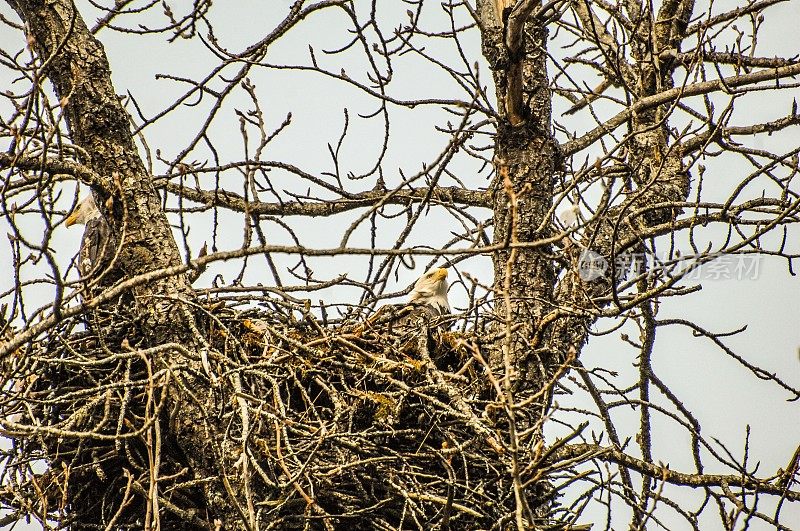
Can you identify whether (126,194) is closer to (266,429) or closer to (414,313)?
(266,429)

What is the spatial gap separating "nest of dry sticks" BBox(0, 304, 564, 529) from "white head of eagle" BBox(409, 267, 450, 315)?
1660mm

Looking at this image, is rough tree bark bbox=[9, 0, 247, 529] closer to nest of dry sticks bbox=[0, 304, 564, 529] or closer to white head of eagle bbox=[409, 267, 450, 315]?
nest of dry sticks bbox=[0, 304, 564, 529]

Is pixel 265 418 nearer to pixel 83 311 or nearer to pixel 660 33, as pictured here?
pixel 83 311

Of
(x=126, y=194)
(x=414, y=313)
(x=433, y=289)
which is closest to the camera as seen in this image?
(x=126, y=194)

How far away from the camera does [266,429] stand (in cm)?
472

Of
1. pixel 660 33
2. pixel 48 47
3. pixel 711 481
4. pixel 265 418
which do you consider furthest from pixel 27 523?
pixel 660 33

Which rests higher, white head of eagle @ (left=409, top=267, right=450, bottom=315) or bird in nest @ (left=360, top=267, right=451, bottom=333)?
white head of eagle @ (left=409, top=267, right=450, bottom=315)

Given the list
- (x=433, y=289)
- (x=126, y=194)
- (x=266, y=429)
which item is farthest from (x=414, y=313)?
(x=126, y=194)

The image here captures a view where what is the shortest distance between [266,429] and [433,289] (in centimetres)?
247

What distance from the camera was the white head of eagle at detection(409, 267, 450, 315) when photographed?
6.86 meters

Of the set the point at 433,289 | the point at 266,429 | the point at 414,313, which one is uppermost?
the point at 433,289

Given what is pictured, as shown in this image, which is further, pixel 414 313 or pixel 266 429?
pixel 414 313

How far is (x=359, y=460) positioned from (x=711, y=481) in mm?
1736

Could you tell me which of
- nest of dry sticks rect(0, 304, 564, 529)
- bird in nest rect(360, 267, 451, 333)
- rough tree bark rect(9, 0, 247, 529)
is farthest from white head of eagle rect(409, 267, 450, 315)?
rough tree bark rect(9, 0, 247, 529)
